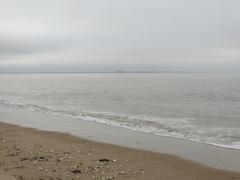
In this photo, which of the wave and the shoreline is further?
the wave

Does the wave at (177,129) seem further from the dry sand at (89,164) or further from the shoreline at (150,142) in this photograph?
the dry sand at (89,164)

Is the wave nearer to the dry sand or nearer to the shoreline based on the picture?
the shoreline

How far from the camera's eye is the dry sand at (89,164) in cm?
803

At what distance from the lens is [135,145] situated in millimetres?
12703

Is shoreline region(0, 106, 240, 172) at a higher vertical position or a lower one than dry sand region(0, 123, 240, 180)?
lower

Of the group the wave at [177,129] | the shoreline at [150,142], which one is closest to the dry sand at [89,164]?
the shoreline at [150,142]

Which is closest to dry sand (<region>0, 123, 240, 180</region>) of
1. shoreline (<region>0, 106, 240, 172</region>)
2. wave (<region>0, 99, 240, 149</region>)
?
shoreline (<region>0, 106, 240, 172</region>)

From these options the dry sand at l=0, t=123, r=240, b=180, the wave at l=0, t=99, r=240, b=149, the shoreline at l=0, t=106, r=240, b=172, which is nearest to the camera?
the dry sand at l=0, t=123, r=240, b=180

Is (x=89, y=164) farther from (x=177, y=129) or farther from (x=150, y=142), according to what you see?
(x=177, y=129)

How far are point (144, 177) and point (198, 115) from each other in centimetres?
1565

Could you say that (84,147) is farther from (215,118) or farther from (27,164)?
(215,118)

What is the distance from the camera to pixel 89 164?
9016 millimetres

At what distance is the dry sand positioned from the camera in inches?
316

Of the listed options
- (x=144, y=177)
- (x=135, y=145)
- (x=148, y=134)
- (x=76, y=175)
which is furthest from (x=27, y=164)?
(x=148, y=134)
